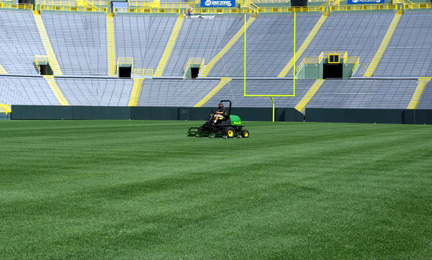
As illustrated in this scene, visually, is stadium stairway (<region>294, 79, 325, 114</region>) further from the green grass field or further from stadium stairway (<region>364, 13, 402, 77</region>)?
the green grass field

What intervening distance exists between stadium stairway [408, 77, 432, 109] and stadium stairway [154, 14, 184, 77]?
24407 millimetres

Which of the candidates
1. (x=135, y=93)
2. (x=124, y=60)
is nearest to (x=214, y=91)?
(x=135, y=93)

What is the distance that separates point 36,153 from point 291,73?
43042 mm

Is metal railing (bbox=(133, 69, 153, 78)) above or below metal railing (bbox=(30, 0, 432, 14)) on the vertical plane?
below

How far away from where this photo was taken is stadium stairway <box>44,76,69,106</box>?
2087 inches

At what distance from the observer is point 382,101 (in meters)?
50.0

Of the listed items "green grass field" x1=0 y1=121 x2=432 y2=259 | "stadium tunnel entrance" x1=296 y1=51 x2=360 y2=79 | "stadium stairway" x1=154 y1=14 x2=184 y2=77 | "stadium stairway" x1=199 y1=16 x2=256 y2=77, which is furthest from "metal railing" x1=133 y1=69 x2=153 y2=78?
"green grass field" x1=0 y1=121 x2=432 y2=259

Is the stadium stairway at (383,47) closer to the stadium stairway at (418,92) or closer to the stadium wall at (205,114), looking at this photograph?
the stadium stairway at (418,92)

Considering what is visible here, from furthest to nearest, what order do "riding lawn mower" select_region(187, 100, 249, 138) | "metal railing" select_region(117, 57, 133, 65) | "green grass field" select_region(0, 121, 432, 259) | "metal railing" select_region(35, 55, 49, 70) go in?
1. "metal railing" select_region(117, 57, 133, 65)
2. "metal railing" select_region(35, 55, 49, 70)
3. "riding lawn mower" select_region(187, 100, 249, 138)
4. "green grass field" select_region(0, 121, 432, 259)

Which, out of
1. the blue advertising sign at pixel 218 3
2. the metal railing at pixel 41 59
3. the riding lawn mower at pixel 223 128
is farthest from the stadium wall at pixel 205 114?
the riding lawn mower at pixel 223 128

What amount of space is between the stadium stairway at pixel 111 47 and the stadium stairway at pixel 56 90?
579 cm

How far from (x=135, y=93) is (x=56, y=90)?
7333mm

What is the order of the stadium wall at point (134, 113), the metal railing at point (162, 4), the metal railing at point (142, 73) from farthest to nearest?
the metal railing at point (162, 4), the metal railing at point (142, 73), the stadium wall at point (134, 113)

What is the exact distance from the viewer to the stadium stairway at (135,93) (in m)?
54.3
